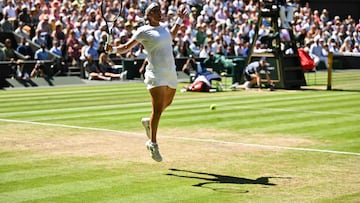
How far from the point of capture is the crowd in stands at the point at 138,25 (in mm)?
32750

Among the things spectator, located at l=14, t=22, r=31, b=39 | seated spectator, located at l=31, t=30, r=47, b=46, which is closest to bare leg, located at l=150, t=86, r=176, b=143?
seated spectator, located at l=31, t=30, r=47, b=46

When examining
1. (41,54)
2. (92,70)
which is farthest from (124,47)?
(92,70)

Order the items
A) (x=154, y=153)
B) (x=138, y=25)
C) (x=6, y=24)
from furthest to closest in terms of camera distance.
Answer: (x=138, y=25) → (x=6, y=24) → (x=154, y=153)

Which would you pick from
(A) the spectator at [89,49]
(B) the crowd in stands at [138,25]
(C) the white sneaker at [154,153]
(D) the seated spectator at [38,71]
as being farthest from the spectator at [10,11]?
(C) the white sneaker at [154,153]

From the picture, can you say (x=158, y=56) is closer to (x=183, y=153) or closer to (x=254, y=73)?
(x=183, y=153)

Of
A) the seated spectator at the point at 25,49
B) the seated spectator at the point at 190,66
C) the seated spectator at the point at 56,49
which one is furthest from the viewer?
the seated spectator at the point at 190,66

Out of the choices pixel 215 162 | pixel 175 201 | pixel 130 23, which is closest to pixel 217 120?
pixel 215 162

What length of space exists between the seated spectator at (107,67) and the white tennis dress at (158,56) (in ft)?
70.5

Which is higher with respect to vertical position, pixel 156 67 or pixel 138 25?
pixel 156 67

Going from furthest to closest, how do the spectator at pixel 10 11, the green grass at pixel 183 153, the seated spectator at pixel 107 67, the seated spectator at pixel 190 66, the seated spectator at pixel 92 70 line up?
the seated spectator at pixel 190 66
the spectator at pixel 10 11
the seated spectator at pixel 107 67
the seated spectator at pixel 92 70
the green grass at pixel 183 153

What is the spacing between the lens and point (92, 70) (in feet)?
107

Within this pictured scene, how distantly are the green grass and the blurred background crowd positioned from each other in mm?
9551

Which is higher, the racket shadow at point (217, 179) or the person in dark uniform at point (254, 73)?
the racket shadow at point (217, 179)

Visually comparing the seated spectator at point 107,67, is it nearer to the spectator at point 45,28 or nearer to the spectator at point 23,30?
the spectator at point 45,28
